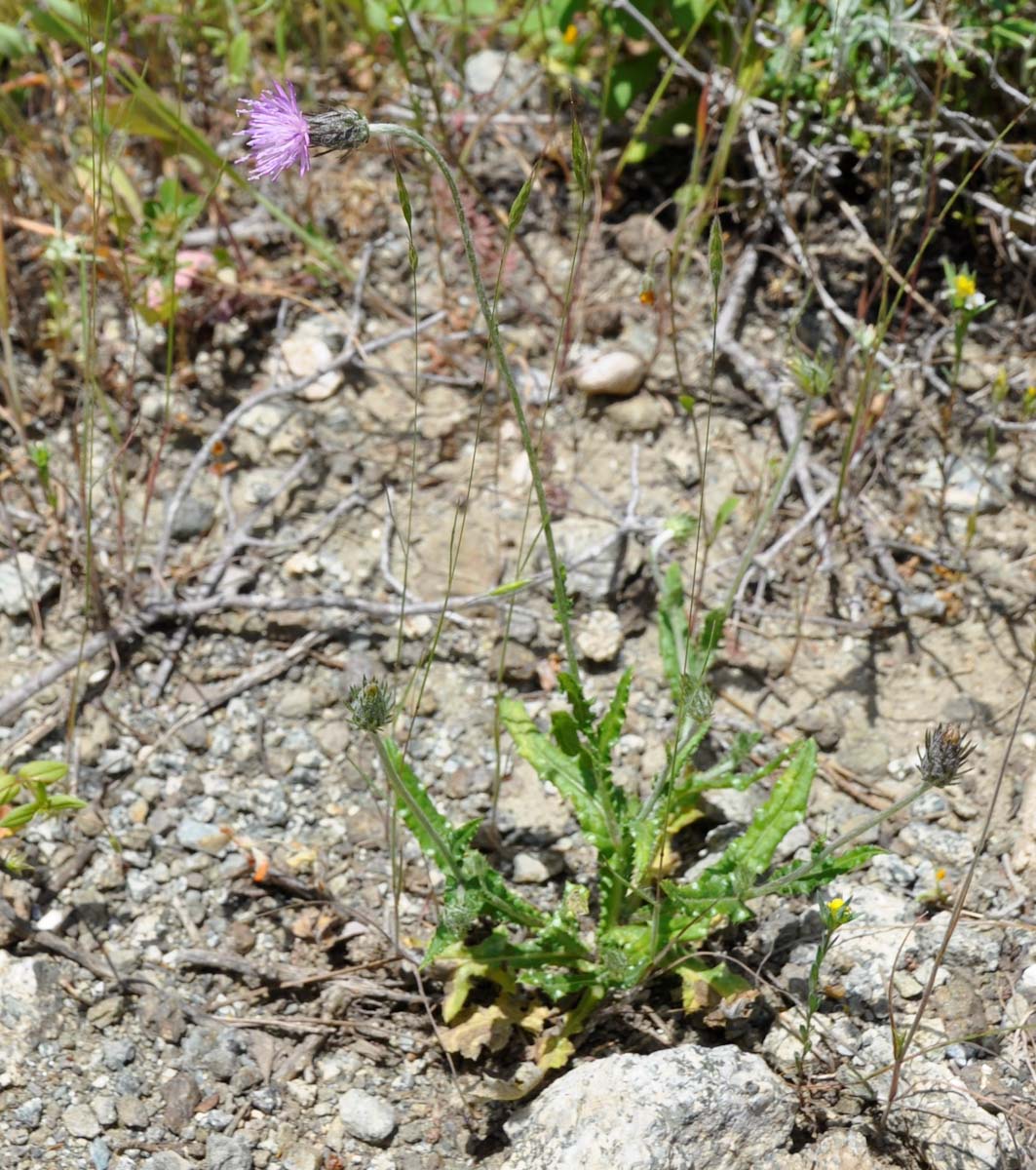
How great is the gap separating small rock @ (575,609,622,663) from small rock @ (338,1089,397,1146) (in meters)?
1.11

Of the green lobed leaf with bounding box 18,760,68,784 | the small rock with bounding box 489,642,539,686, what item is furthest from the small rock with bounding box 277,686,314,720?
the green lobed leaf with bounding box 18,760,68,784

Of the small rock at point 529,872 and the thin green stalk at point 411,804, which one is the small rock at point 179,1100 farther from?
the small rock at point 529,872

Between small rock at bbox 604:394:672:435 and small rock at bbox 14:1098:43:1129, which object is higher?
small rock at bbox 604:394:672:435

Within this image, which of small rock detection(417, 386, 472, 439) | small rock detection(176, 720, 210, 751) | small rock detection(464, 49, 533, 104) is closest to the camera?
small rock detection(176, 720, 210, 751)

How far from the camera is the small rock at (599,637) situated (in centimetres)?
284

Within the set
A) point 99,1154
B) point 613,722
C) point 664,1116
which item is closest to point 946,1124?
point 664,1116

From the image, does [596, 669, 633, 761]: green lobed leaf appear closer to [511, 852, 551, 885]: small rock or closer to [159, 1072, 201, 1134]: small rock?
[511, 852, 551, 885]: small rock

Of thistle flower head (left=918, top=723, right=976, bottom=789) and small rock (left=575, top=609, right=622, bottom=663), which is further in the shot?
small rock (left=575, top=609, right=622, bottom=663)

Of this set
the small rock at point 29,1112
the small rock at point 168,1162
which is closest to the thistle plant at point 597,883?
the small rock at point 168,1162

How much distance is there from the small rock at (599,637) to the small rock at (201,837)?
93 cm

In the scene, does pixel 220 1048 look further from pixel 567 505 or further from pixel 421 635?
pixel 567 505

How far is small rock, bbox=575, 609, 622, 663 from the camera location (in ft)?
9.33

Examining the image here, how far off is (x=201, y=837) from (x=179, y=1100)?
56cm

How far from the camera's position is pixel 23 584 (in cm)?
283
